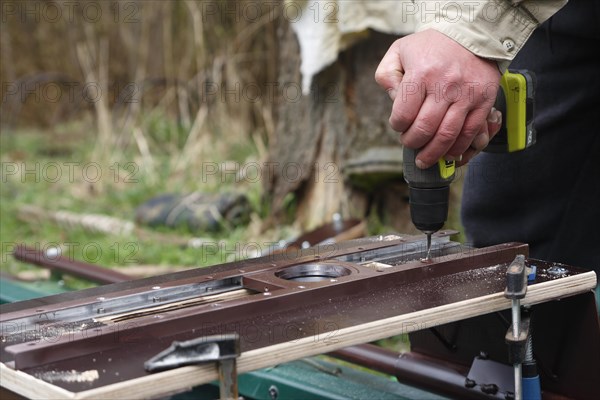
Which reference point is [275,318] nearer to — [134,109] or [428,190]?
[428,190]

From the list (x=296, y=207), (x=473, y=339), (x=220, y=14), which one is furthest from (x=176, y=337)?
(x=220, y=14)

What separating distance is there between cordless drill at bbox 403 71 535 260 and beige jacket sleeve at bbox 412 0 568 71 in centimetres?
10

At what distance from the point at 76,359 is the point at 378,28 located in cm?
247

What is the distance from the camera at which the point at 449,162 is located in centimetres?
183

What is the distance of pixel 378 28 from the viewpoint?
3520 millimetres

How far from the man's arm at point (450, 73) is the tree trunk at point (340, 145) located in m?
1.93

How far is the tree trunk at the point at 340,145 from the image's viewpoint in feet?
12.7

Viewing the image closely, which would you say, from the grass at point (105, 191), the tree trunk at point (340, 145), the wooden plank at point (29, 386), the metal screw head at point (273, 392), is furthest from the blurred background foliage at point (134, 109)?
the wooden plank at point (29, 386)

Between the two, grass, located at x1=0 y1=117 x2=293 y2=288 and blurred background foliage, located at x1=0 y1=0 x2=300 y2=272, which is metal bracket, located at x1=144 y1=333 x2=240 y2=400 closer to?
grass, located at x1=0 y1=117 x2=293 y2=288

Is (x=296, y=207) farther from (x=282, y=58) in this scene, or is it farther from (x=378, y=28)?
(x=378, y=28)

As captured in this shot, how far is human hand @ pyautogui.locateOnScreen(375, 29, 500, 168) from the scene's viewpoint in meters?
1.73

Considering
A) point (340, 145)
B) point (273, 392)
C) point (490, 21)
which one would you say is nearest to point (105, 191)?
point (340, 145)

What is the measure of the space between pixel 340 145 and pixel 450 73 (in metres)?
2.34

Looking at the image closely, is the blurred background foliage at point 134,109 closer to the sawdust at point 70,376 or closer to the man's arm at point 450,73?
the man's arm at point 450,73
